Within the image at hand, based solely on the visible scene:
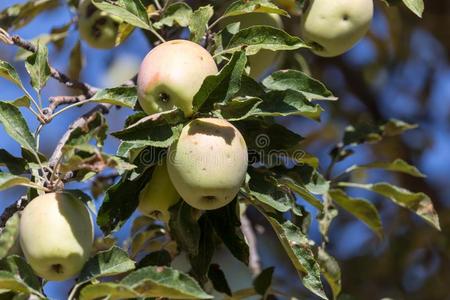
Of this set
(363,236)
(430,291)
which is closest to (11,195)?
(363,236)

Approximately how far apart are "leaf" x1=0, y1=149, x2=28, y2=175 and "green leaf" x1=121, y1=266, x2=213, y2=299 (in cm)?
29

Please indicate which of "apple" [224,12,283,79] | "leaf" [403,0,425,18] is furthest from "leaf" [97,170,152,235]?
"leaf" [403,0,425,18]

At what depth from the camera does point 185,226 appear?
1.58 m

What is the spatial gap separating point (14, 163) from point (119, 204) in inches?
7.3

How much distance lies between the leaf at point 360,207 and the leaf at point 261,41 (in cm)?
47

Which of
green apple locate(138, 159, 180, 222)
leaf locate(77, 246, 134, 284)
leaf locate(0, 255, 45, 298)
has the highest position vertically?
leaf locate(0, 255, 45, 298)

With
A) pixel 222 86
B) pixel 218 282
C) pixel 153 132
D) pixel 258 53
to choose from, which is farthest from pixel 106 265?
pixel 258 53

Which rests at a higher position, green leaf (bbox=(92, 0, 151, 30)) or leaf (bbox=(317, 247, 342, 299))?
green leaf (bbox=(92, 0, 151, 30))

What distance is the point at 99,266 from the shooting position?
1381 millimetres

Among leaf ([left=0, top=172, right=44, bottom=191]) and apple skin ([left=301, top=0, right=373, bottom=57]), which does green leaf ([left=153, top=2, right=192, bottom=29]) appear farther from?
leaf ([left=0, top=172, right=44, bottom=191])

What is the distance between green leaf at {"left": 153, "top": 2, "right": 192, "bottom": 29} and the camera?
165 cm

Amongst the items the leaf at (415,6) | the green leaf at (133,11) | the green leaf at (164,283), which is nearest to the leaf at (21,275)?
the green leaf at (164,283)

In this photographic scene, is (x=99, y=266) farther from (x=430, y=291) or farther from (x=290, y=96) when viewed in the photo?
(x=430, y=291)

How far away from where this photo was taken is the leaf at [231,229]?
63.2 inches
